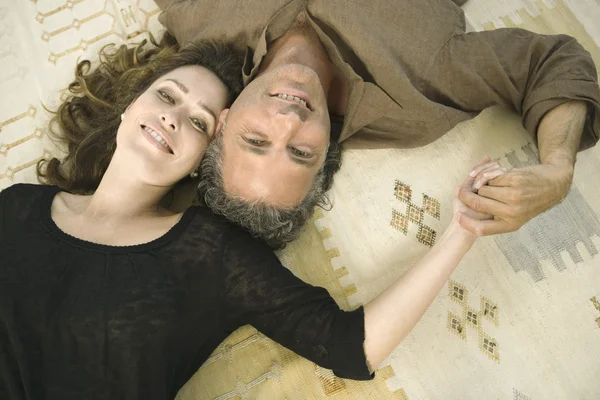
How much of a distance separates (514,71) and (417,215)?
2.12ft

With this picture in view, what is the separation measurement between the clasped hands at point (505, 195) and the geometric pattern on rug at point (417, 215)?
12.2 inches

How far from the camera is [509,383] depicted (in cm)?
182

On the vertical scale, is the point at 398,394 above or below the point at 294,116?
below

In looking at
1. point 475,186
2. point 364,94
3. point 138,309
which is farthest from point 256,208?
point 475,186

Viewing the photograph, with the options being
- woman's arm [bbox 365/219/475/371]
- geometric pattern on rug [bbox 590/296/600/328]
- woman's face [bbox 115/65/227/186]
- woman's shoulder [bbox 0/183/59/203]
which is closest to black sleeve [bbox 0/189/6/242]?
woman's shoulder [bbox 0/183/59/203]

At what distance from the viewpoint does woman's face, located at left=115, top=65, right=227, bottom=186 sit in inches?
69.6

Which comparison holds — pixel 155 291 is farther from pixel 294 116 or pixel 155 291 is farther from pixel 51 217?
pixel 294 116

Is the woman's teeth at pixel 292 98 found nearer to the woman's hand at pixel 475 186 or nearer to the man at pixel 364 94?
the man at pixel 364 94

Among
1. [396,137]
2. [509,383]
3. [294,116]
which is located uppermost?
[294,116]

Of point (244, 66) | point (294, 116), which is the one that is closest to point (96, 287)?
point (294, 116)

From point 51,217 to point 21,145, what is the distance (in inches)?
24.5

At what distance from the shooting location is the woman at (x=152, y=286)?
5.24ft

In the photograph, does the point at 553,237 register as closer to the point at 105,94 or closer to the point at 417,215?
the point at 417,215

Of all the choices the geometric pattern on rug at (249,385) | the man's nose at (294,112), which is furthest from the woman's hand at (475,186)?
the geometric pattern on rug at (249,385)
